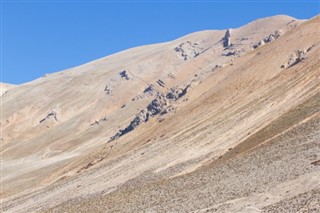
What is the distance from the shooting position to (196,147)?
60.2 meters

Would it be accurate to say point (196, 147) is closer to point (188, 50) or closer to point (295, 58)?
point (295, 58)

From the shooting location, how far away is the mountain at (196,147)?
40062mm

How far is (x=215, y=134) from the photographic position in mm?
61875

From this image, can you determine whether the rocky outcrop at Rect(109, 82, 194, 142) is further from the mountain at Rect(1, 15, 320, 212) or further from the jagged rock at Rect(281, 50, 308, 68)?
the jagged rock at Rect(281, 50, 308, 68)

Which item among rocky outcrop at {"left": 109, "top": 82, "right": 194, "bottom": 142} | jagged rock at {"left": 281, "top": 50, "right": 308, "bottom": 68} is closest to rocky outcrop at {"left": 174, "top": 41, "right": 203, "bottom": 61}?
rocky outcrop at {"left": 109, "top": 82, "right": 194, "bottom": 142}

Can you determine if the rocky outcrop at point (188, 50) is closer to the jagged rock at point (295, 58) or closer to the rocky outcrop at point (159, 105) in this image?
the rocky outcrop at point (159, 105)

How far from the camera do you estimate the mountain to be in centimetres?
4006

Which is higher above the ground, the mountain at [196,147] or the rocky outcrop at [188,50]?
the rocky outcrop at [188,50]

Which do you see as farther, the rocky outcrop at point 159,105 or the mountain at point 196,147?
the rocky outcrop at point 159,105

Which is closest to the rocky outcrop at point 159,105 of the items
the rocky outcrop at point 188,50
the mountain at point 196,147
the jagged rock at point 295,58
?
the mountain at point 196,147

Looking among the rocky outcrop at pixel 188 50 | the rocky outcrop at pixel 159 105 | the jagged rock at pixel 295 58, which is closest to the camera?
the jagged rock at pixel 295 58

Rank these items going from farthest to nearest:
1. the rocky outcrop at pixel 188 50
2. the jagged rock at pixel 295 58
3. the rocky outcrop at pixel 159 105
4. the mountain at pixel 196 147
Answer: the rocky outcrop at pixel 188 50 → the rocky outcrop at pixel 159 105 → the jagged rock at pixel 295 58 → the mountain at pixel 196 147

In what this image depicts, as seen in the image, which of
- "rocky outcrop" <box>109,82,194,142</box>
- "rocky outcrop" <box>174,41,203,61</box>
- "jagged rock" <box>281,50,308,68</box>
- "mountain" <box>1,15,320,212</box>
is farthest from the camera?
"rocky outcrop" <box>174,41,203,61</box>

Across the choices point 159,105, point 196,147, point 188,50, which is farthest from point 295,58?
point 188,50
